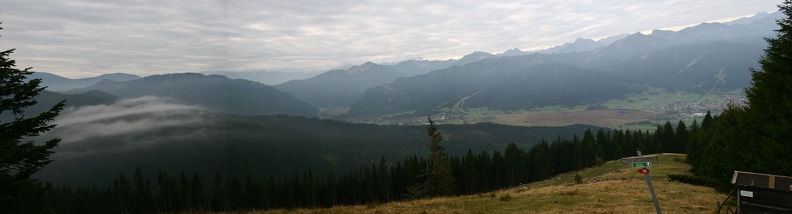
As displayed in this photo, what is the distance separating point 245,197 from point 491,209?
262 ft

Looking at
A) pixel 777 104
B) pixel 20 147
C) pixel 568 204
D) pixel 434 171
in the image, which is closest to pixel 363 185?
pixel 434 171

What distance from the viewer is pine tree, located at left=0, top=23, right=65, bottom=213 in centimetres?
1282

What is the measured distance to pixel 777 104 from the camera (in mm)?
19188

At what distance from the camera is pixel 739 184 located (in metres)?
17.0

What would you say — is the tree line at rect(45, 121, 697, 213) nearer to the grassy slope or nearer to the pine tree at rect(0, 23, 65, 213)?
the grassy slope

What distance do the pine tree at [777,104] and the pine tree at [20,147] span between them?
33269 millimetres

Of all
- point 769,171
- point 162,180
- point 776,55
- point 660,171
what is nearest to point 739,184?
point 769,171

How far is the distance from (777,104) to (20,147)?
35608 millimetres

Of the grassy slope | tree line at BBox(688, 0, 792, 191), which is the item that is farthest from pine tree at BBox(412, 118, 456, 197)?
tree line at BBox(688, 0, 792, 191)

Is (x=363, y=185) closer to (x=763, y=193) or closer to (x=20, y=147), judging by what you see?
(x=20, y=147)

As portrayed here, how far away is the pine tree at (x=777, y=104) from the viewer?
18.5 meters

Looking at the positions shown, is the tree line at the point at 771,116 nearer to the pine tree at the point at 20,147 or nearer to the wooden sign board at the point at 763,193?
the wooden sign board at the point at 763,193

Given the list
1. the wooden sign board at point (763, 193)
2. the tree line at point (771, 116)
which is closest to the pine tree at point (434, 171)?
the tree line at point (771, 116)

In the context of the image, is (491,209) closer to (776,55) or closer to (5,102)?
(776,55)
